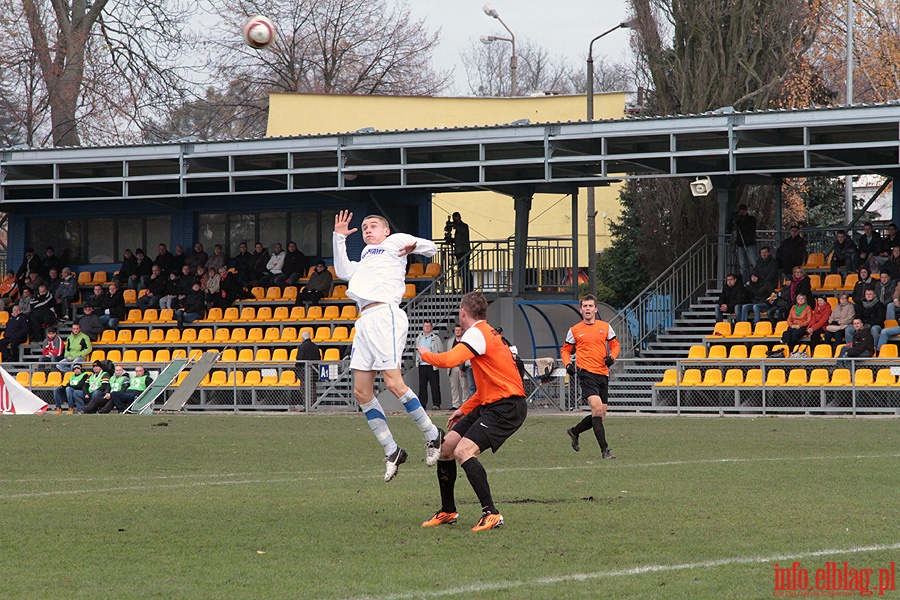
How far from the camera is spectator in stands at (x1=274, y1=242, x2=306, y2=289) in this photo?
31347 mm

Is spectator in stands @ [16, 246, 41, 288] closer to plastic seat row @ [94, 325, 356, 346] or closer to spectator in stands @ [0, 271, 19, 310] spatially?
spectator in stands @ [0, 271, 19, 310]

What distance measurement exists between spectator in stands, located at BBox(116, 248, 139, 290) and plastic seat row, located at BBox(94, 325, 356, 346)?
93.9 inches

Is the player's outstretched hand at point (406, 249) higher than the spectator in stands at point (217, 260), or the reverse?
the spectator in stands at point (217, 260)

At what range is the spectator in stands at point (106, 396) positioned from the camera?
84.4 ft

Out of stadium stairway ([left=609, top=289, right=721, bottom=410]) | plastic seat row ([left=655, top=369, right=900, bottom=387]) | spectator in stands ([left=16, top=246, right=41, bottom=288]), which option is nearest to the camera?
plastic seat row ([left=655, top=369, right=900, bottom=387])

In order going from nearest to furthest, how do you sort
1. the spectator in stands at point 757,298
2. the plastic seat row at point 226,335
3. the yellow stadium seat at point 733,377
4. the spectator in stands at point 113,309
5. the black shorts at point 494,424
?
the black shorts at point 494,424 < the yellow stadium seat at point 733,377 < the spectator in stands at point 757,298 < the plastic seat row at point 226,335 < the spectator in stands at point 113,309

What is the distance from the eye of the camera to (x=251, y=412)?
2608cm

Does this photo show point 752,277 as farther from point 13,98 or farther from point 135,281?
point 13,98

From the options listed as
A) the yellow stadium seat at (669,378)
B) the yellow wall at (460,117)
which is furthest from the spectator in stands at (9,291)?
the yellow stadium seat at (669,378)

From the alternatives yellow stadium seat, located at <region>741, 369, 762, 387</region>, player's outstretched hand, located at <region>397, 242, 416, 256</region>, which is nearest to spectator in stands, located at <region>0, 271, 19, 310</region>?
yellow stadium seat, located at <region>741, 369, 762, 387</region>

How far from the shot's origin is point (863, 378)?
73.5 feet

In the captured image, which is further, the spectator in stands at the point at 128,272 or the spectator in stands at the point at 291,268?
the spectator in stands at the point at 128,272

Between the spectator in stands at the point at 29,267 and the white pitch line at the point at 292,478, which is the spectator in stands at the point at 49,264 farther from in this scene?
the white pitch line at the point at 292,478

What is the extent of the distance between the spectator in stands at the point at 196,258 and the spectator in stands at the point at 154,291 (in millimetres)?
806
